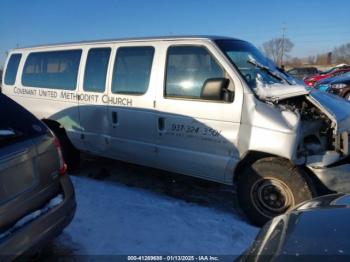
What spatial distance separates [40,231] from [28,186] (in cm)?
35

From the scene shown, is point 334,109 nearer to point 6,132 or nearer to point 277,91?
point 277,91

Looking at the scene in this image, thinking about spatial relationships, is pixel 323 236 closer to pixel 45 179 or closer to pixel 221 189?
pixel 45 179

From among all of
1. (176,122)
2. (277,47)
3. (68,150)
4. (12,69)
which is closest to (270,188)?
(176,122)

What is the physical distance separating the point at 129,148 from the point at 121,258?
1.86 m

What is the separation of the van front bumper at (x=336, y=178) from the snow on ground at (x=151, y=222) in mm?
929

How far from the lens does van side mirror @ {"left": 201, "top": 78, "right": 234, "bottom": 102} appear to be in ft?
12.4

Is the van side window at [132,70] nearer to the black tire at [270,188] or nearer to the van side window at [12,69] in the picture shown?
the black tire at [270,188]

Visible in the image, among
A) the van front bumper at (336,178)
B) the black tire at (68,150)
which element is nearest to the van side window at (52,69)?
the black tire at (68,150)

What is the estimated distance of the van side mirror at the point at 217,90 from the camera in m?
3.78

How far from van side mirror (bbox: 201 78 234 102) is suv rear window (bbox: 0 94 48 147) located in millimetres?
1768

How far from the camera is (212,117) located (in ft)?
13.1

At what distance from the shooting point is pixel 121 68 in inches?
191

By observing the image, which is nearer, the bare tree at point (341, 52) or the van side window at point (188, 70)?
the van side window at point (188, 70)

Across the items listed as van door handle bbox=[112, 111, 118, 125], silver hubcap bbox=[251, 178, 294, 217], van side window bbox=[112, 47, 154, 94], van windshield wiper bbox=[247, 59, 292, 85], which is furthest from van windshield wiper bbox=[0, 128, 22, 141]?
van windshield wiper bbox=[247, 59, 292, 85]
